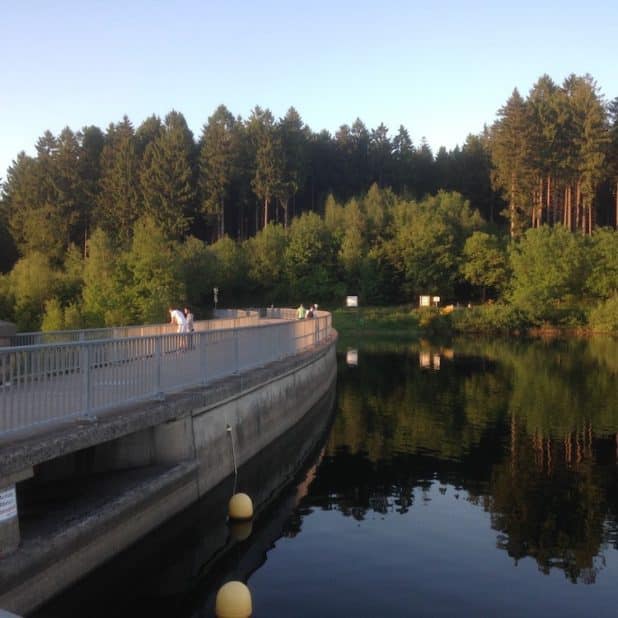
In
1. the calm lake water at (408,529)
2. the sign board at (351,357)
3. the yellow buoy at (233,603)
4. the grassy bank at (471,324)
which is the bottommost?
the calm lake water at (408,529)

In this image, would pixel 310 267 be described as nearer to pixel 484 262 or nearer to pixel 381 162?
pixel 484 262

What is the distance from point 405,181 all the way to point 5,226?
5368 cm

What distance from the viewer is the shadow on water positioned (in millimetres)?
9695

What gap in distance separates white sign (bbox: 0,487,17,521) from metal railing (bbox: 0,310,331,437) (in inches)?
27.9

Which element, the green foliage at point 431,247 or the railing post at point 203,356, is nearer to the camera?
the railing post at point 203,356

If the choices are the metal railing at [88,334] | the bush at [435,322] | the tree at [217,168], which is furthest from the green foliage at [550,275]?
the metal railing at [88,334]

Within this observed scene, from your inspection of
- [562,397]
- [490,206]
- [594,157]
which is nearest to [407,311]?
[594,157]

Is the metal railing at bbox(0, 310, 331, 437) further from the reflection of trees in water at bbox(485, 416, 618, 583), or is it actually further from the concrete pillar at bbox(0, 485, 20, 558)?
the reflection of trees in water at bbox(485, 416, 618, 583)

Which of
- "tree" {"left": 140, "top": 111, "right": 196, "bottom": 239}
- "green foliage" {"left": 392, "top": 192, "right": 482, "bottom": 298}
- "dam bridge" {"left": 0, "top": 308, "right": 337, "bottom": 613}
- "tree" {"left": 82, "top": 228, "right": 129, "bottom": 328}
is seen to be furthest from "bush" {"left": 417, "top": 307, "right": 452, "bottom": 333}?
"dam bridge" {"left": 0, "top": 308, "right": 337, "bottom": 613}

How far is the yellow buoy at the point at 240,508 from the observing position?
13336mm

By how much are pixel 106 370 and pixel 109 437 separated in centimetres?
135

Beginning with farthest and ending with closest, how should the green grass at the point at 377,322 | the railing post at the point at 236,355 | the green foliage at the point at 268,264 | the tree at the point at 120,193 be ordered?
the tree at the point at 120,193, the green foliage at the point at 268,264, the green grass at the point at 377,322, the railing post at the point at 236,355

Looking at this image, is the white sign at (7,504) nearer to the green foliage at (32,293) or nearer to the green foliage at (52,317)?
the green foliage at (52,317)

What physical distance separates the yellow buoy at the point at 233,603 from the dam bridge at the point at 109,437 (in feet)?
6.17
